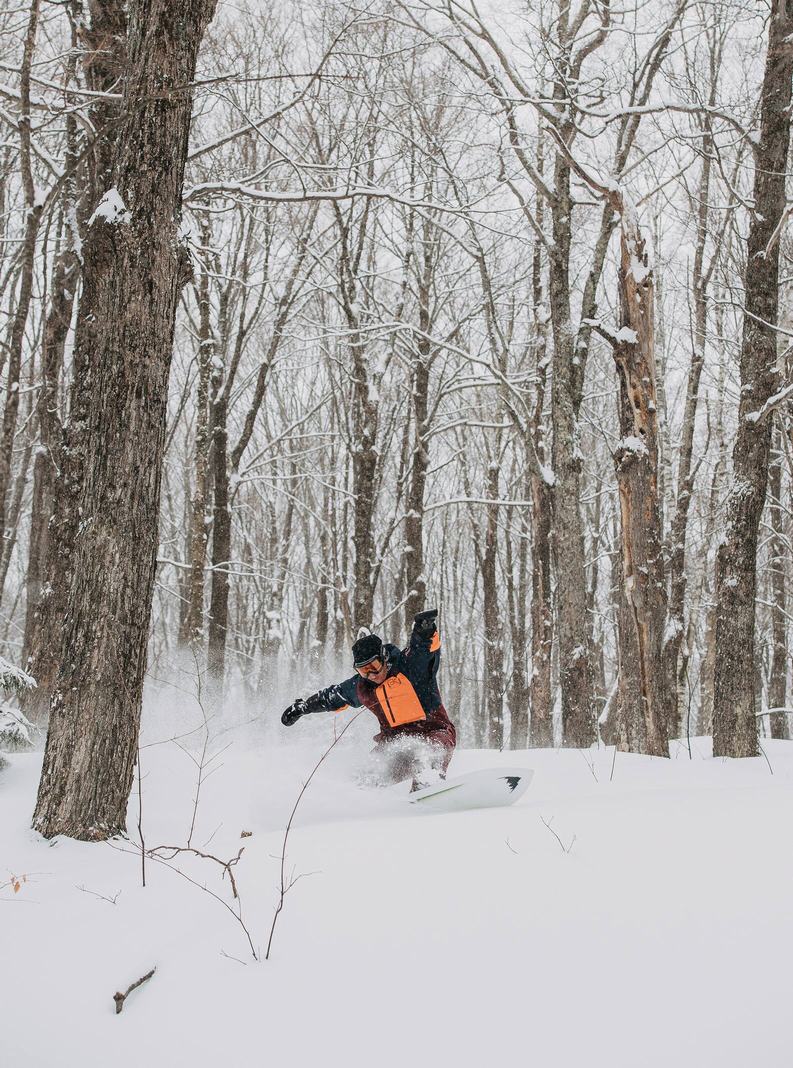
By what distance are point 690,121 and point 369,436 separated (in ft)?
20.4

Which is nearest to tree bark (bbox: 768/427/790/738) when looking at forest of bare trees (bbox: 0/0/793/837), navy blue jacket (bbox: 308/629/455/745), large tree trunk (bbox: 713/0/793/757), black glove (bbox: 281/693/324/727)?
forest of bare trees (bbox: 0/0/793/837)

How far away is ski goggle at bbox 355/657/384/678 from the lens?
18.0 ft

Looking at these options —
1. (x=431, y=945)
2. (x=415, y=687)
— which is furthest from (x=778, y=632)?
(x=431, y=945)

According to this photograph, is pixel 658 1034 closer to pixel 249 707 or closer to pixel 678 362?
pixel 249 707

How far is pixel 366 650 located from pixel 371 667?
0.45ft

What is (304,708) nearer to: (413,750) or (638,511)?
(413,750)

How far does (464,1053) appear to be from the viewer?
6.34ft

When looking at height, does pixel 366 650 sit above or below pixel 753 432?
below

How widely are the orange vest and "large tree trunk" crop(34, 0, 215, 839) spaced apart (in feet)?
7.24

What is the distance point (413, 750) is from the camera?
564cm

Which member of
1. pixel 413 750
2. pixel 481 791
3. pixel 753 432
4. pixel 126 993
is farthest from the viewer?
pixel 753 432

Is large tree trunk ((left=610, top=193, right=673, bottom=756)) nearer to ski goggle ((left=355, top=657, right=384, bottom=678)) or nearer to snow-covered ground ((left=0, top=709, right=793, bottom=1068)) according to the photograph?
ski goggle ((left=355, top=657, right=384, bottom=678))

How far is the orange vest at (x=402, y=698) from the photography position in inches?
223

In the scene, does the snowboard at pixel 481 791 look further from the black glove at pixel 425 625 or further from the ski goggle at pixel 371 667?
the black glove at pixel 425 625
